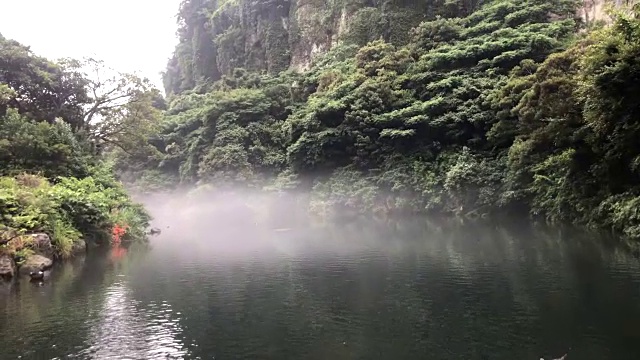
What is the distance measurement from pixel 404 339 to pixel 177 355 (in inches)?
167

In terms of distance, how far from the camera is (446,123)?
38.0 metres

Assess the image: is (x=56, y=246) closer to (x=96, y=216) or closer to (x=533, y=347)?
(x=96, y=216)

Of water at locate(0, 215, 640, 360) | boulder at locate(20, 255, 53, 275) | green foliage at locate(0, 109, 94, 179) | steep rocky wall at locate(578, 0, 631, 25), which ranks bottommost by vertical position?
water at locate(0, 215, 640, 360)

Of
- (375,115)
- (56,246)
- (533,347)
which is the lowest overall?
(533,347)

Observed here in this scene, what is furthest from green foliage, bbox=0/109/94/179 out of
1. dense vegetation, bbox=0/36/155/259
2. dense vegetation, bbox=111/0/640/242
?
dense vegetation, bbox=111/0/640/242

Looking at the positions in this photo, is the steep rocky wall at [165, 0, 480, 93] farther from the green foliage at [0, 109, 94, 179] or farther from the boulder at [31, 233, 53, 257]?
the boulder at [31, 233, 53, 257]

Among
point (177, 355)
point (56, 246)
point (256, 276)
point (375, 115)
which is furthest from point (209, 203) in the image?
point (177, 355)

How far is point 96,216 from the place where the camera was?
24.7 m

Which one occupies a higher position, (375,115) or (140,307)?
(375,115)

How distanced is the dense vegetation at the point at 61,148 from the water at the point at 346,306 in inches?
93.1

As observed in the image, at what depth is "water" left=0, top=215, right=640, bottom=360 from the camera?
9.65 meters

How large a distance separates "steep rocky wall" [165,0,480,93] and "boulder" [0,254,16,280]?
4155cm

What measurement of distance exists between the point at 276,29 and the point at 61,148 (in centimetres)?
4310

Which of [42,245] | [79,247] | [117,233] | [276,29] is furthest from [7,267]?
[276,29]
